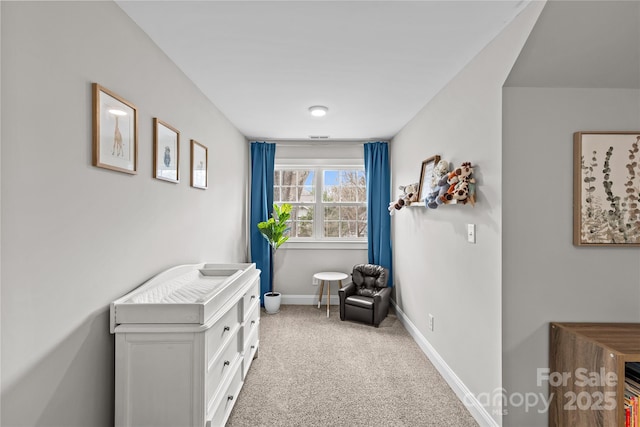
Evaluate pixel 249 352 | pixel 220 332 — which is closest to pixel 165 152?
pixel 220 332

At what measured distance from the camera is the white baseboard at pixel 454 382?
1877 millimetres

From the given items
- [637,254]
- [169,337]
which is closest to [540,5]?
[637,254]

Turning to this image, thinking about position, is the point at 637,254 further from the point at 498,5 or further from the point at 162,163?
the point at 162,163

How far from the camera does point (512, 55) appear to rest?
162 cm

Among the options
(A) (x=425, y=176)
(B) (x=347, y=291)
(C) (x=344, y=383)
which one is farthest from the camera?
(B) (x=347, y=291)

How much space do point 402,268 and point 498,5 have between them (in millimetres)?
2876

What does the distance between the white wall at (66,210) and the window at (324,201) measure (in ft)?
8.81

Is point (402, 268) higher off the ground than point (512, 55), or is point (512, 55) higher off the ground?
point (512, 55)

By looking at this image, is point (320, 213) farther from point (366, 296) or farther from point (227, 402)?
point (227, 402)

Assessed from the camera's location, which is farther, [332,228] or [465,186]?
[332,228]

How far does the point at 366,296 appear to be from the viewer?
3801 mm

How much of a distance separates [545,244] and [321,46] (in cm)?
183

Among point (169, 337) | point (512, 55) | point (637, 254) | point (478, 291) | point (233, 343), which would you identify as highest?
point (512, 55)

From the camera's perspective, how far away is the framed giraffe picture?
137cm
